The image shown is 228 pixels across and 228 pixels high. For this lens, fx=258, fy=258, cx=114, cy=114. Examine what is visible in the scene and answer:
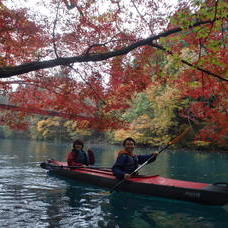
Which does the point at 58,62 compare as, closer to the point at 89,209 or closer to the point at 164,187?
the point at 89,209

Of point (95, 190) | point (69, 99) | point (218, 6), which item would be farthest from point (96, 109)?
point (218, 6)

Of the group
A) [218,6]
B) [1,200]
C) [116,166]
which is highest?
[218,6]

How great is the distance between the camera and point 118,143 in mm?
31062

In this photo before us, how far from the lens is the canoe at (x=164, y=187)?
621 centimetres

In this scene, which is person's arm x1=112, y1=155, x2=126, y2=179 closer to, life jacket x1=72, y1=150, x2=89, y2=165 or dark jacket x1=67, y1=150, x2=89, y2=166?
dark jacket x1=67, y1=150, x2=89, y2=166

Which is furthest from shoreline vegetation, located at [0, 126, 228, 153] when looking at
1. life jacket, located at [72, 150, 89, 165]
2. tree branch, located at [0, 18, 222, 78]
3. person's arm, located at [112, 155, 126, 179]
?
tree branch, located at [0, 18, 222, 78]

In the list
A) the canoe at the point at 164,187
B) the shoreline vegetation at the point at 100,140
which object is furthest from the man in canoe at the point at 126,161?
the shoreline vegetation at the point at 100,140

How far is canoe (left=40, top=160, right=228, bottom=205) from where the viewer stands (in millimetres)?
6211

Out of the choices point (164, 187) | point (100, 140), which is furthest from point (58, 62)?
point (100, 140)

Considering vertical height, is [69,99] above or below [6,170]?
above

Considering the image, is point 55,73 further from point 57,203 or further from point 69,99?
point 57,203

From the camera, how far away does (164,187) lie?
6840mm

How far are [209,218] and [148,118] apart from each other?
19.4 m

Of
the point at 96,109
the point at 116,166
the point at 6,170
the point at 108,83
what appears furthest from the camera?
the point at 6,170
